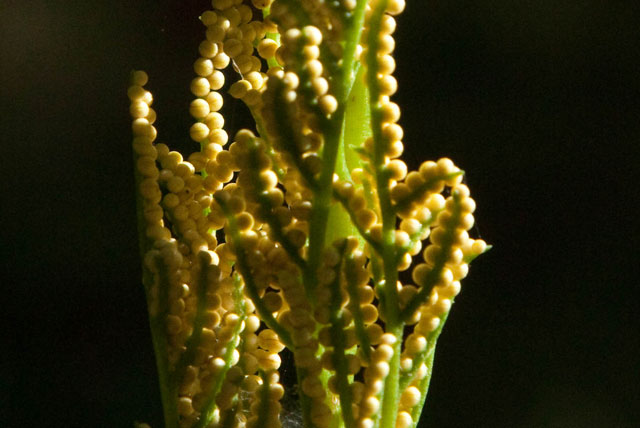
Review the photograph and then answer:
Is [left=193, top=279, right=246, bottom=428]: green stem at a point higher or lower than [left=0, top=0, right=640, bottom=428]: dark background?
lower

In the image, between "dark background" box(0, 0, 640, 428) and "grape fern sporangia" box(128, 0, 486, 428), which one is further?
"dark background" box(0, 0, 640, 428)

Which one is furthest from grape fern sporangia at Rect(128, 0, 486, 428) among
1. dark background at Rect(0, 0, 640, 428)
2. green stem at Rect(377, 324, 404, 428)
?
dark background at Rect(0, 0, 640, 428)

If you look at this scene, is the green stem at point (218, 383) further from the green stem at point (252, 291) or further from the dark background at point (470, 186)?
the dark background at point (470, 186)

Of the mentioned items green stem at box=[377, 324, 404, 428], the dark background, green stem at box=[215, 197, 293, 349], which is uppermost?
the dark background

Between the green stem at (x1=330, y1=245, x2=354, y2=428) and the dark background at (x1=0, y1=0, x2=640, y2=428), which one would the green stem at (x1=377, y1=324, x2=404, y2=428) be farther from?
the dark background at (x1=0, y1=0, x2=640, y2=428)

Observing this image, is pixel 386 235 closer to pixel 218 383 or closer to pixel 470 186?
pixel 218 383

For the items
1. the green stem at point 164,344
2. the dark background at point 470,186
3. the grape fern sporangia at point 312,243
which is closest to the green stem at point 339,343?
the grape fern sporangia at point 312,243

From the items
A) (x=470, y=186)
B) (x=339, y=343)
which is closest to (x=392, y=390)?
(x=339, y=343)
